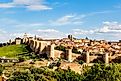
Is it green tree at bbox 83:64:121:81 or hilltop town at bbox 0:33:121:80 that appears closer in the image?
green tree at bbox 83:64:121:81

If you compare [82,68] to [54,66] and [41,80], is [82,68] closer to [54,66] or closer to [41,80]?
[54,66]

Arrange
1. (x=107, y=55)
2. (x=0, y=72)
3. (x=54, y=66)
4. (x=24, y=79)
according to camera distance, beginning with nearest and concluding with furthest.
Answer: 1. (x=24, y=79)
2. (x=0, y=72)
3. (x=54, y=66)
4. (x=107, y=55)

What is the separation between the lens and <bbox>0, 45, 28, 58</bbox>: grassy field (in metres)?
75.8

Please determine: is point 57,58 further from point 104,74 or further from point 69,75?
point 104,74

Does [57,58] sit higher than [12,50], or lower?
higher

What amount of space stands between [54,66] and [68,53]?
37.7ft

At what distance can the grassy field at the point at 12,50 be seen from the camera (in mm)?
75844

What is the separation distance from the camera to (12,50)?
262ft

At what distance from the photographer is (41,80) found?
139 feet

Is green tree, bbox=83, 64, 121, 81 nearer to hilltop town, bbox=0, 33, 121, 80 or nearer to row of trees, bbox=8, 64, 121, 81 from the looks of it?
row of trees, bbox=8, 64, 121, 81

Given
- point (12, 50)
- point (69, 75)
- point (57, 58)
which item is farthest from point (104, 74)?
point (12, 50)

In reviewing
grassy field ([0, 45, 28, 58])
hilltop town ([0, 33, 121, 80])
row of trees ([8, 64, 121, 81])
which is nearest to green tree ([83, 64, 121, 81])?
row of trees ([8, 64, 121, 81])

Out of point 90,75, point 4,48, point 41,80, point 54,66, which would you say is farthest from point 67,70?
point 4,48

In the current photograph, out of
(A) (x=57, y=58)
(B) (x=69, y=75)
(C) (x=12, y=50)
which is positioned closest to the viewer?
(B) (x=69, y=75)
